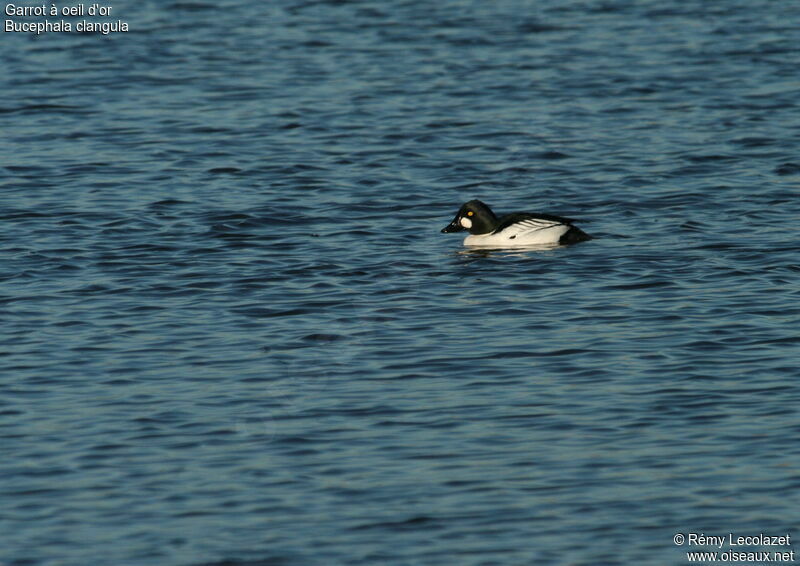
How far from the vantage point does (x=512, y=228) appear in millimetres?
18688

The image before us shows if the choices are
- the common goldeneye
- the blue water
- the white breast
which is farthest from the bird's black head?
the blue water

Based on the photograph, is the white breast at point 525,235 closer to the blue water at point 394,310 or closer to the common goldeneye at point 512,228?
the common goldeneye at point 512,228

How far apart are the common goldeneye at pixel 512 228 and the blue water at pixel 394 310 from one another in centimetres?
28

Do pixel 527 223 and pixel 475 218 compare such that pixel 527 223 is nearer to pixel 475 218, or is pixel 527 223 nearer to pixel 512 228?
pixel 512 228

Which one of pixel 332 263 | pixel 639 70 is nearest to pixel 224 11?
pixel 639 70

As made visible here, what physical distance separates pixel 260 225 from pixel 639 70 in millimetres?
12609

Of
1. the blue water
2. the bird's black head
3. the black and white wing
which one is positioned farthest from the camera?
the bird's black head

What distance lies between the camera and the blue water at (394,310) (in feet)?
34.8

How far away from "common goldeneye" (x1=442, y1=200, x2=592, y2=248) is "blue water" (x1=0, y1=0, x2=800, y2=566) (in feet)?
0.93

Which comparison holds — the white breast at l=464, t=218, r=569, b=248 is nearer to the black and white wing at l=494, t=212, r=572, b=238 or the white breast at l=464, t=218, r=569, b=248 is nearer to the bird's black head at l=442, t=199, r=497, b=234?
the black and white wing at l=494, t=212, r=572, b=238

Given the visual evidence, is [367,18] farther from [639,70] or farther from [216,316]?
[216,316]

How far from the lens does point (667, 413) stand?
486 inches

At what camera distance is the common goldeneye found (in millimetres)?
18438

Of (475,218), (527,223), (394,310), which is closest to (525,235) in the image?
(527,223)
